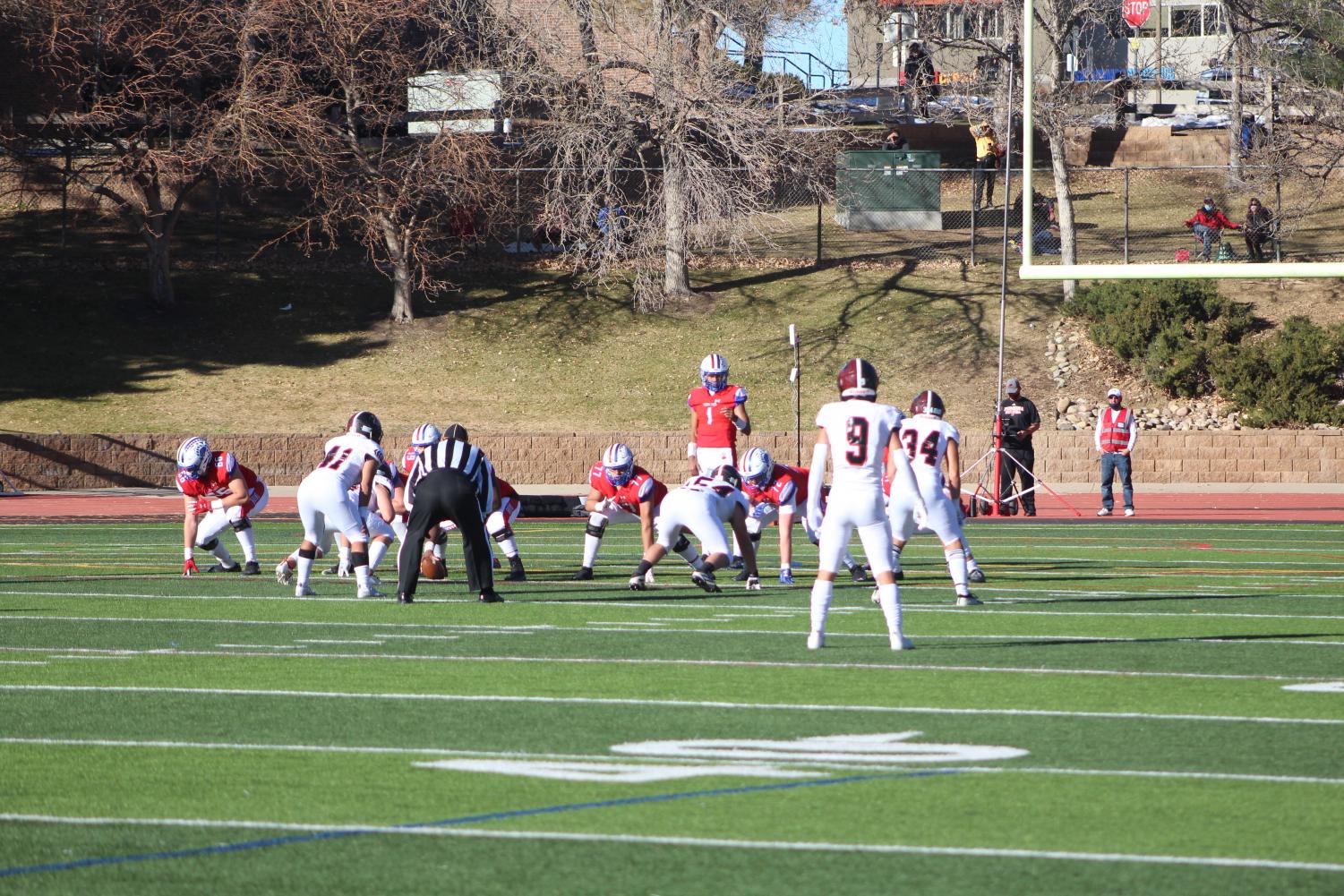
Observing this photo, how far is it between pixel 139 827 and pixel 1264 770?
14.3ft

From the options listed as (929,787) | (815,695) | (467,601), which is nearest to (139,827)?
(929,787)

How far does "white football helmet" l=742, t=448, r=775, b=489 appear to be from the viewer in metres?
16.1

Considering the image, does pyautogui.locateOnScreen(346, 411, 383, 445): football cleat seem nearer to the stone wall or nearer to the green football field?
the green football field

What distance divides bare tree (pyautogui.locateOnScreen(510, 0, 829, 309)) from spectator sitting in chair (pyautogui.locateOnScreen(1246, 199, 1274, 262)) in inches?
731

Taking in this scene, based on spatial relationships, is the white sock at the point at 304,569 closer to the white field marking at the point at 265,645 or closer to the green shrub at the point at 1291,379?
the white field marking at the point at 265,645

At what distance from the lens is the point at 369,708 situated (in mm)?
9250

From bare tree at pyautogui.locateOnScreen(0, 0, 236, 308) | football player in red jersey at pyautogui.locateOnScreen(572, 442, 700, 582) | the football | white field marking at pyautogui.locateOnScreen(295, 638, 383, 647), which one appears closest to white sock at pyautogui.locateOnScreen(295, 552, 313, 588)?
the football

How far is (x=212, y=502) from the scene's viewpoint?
1802cm

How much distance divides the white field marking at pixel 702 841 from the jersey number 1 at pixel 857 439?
195 inches

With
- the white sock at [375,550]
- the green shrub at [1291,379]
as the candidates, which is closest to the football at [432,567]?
the white sock at [375,550]

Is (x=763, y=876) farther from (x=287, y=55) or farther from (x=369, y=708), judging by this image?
(x=287, y=55)

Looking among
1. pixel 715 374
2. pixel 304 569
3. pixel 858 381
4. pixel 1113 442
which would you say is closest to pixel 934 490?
pixel 858 381

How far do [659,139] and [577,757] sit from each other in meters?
35.0

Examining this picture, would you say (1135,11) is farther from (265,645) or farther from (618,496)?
(265,645)
